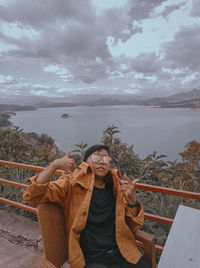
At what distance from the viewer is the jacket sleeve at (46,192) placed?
3.87ft

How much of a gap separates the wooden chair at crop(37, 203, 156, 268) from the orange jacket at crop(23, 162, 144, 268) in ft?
0.15

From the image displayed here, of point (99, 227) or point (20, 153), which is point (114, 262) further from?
point (20, 153)

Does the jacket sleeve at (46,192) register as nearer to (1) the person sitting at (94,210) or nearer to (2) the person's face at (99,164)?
(1) the person sitting at (94,210)

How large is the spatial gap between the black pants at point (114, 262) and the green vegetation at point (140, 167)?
0.74 meters

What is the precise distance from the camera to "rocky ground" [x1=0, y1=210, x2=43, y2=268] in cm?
200

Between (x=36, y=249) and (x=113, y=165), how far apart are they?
1869 mm

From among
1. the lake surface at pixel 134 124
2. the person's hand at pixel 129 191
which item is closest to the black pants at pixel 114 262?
the person's hand at pixel 129 191

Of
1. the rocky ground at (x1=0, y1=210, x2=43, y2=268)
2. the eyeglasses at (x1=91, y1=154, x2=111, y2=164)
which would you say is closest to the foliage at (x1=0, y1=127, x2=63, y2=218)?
the rocky ground at (x1=0, y1=210, x2=43, y2=268)

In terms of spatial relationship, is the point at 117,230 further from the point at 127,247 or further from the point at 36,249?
the point at 36,249

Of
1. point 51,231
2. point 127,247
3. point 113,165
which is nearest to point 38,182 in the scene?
point 51,231

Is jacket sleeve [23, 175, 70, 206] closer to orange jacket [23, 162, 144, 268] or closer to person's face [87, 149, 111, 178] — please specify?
orange jacket [23, 162, 144, 268]

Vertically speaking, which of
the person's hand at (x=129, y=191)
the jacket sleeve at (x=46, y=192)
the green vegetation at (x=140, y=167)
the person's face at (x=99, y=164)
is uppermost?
the person's face at (x=99, y=164)

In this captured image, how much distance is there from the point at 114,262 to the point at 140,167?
227 cm

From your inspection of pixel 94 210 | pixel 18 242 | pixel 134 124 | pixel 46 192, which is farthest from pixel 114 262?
pixel 134 124
